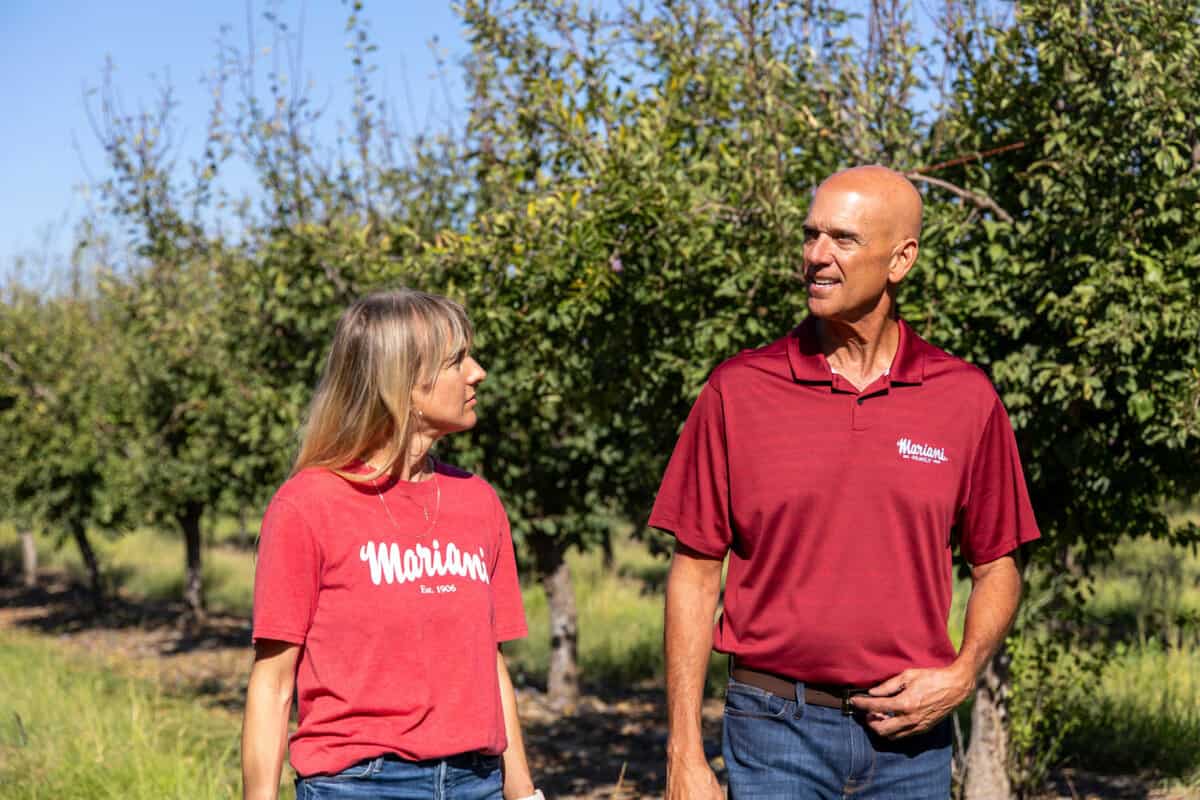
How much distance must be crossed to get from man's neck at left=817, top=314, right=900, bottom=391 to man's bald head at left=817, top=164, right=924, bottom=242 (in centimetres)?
19

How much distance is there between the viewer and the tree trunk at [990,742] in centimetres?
577

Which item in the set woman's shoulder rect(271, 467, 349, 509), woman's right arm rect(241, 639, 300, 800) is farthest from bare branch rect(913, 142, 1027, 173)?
woman's right arm rect(241, 639, 300, 800)

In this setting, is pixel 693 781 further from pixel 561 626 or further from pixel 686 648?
pixel 561 626

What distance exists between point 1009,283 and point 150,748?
453 centimetres

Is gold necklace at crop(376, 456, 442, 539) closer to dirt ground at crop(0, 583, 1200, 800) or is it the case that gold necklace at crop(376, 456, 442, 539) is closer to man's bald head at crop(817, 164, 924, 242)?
man's bald head at crop(817, 164, 924, 242)

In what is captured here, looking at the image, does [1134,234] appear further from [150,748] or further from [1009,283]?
[150,748]

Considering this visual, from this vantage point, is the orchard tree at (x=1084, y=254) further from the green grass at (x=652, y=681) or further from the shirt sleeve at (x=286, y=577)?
the shirt sleeve at (x=286, y=577)

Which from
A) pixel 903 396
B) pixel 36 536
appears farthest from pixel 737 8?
pixel 36 536

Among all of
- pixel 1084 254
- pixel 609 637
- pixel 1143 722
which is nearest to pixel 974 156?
pixel 1084 254

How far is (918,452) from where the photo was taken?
2648mm

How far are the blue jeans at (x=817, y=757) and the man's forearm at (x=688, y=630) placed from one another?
0.10 m

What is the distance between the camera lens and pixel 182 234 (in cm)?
1101

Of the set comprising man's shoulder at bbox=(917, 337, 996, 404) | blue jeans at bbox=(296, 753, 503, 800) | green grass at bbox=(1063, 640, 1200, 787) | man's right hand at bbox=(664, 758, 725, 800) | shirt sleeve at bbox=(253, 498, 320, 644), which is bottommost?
green grass at bbox=(1063, 640, 1200, 787)

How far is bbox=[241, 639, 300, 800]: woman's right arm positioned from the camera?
95.7 inches
